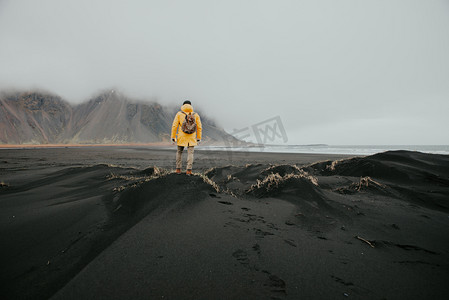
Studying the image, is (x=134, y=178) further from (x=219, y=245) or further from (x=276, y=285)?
(x=276, y=285)

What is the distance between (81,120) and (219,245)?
13894cm

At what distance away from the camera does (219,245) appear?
1.89 meters

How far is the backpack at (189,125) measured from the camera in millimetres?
5469

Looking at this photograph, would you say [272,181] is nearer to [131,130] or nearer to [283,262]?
[283,262]

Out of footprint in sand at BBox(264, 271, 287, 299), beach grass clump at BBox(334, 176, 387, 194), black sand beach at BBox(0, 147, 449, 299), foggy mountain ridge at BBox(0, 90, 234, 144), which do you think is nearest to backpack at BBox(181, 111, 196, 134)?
black sand beach at BBox(0, 147, 449, 299)

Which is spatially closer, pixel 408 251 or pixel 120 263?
pixel 120 263

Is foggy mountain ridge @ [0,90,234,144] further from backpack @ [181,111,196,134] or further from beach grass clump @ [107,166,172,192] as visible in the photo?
beach grass clump @ [107,166,172,192]

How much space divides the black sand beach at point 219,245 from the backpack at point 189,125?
7.74 feet

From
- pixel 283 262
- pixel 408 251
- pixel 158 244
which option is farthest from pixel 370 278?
pixel 158 244

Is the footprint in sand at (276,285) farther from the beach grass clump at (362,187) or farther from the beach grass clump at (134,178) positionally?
the beach grass clump at (362,187)

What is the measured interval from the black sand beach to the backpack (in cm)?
236

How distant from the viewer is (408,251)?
2045mm

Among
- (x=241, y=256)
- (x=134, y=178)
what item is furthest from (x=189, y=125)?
(x=241, y=256)

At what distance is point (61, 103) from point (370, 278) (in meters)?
154
